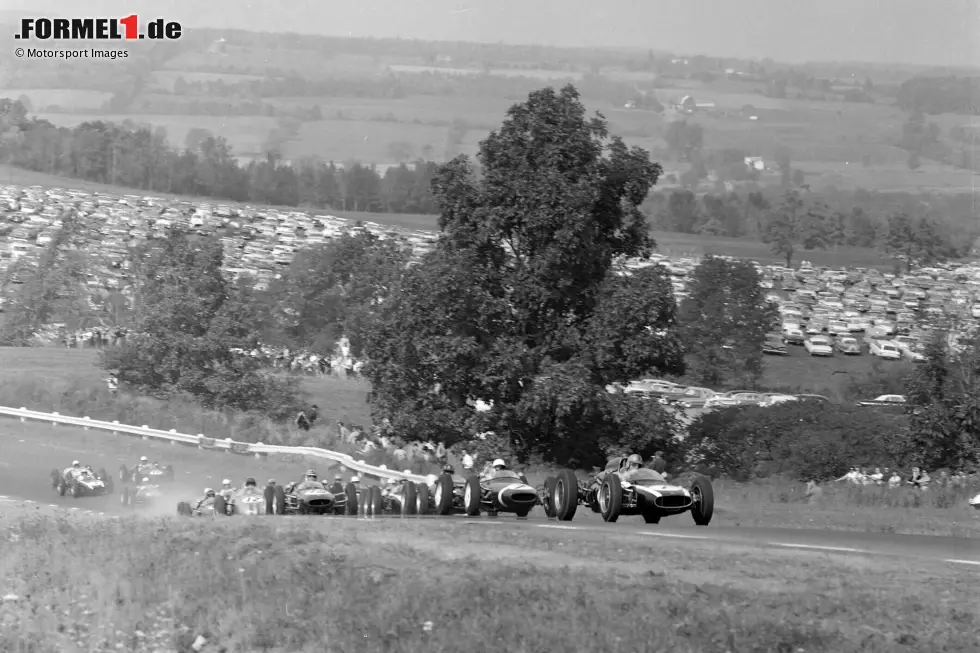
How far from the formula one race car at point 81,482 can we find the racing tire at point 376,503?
1567 centimetres

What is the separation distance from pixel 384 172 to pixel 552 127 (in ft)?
277

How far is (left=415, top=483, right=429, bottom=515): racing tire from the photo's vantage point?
2973 cm

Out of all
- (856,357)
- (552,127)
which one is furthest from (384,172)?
(552,127)

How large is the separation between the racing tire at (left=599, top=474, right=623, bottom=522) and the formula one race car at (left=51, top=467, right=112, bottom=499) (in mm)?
21857

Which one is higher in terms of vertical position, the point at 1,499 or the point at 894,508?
the point at 894,508

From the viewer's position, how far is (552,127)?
4619 centimetres

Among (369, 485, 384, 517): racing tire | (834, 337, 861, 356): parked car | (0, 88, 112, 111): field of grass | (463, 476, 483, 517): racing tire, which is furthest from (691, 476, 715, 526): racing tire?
(0, 88, 112, 111): field of grass

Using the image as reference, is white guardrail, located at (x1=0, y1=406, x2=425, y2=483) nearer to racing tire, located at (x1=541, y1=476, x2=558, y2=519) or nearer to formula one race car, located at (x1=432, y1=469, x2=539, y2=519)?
formula one race car, located at (x1=432, y1=469, x2=539, y2=519)

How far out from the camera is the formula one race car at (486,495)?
28906 mm

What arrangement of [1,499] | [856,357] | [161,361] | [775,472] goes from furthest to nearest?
[856,357], [161,361], [775,472], [1,499]

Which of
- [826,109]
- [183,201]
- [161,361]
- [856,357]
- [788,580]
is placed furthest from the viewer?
[826,109]

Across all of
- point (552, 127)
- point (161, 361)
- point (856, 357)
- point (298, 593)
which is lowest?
point (856, 357)

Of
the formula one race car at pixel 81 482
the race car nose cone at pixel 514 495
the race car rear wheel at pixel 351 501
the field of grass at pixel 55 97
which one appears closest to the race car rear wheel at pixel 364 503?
the race car rear wheel at pixel 351 501

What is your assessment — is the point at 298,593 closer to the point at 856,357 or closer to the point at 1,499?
the point at 1,499
